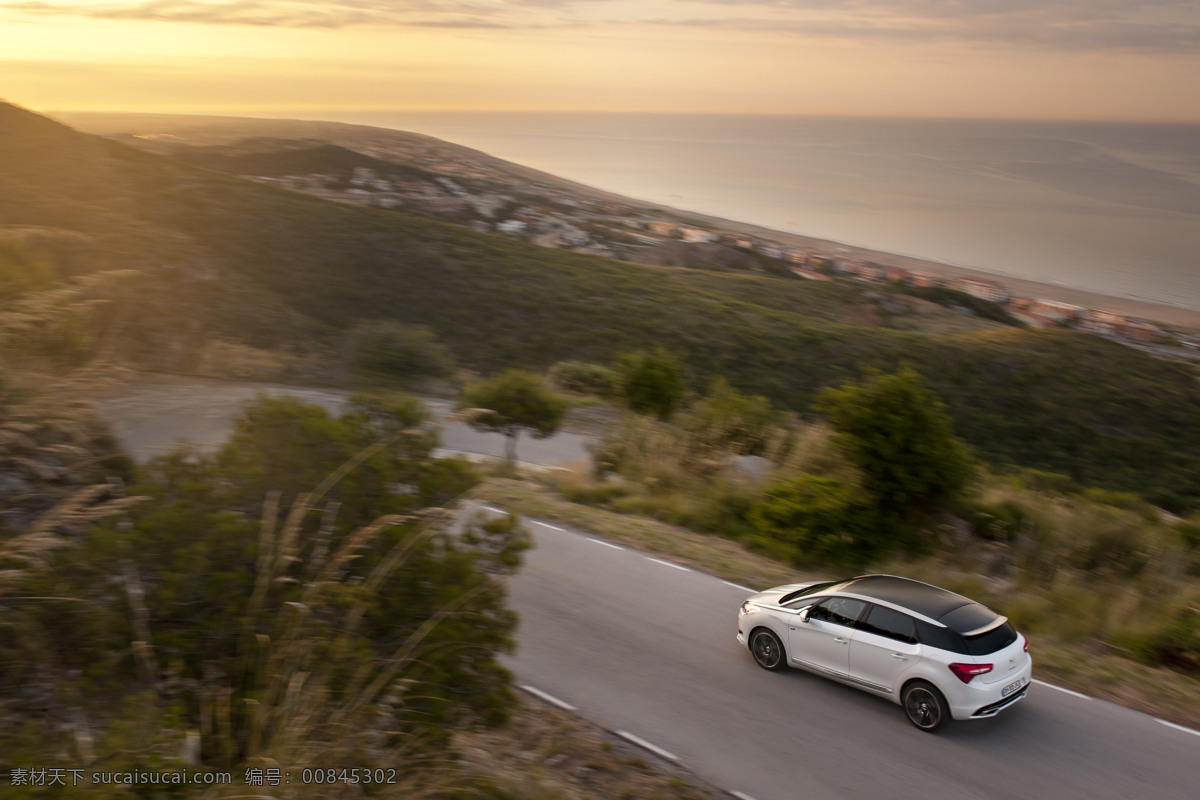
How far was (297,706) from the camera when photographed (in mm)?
3949

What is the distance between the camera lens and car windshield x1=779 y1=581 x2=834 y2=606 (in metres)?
8.64

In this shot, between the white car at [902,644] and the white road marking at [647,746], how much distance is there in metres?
2.17

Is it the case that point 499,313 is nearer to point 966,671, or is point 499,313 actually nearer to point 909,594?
point 909,594

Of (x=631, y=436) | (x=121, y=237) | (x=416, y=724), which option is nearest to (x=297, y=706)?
(x=416, y=724)

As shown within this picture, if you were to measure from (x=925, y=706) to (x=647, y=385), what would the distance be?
1428cm

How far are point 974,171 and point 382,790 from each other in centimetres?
19957

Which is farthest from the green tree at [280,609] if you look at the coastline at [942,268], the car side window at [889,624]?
the coastline at [942,268]

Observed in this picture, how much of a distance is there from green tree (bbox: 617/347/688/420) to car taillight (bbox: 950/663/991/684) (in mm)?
14326

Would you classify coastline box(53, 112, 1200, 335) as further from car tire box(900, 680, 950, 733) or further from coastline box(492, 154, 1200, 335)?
car tire box(900, 680, 950, 733)

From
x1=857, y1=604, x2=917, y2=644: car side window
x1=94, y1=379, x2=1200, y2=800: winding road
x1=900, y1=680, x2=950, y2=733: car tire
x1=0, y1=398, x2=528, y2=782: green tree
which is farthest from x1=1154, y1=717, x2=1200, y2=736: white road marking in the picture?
x1=0, y1=398, x2=528, y2=782: green tree

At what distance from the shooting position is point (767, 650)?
8586 mm

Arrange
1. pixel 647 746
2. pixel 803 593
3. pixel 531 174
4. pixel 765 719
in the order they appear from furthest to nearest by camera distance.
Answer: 1. pixel 531 174
2. pixel 803 593
3. pixel 765 719
4. pixel 647 746

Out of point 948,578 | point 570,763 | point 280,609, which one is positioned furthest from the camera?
point 948,578

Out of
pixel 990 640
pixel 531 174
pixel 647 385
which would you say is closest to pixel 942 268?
pixel 531 174
